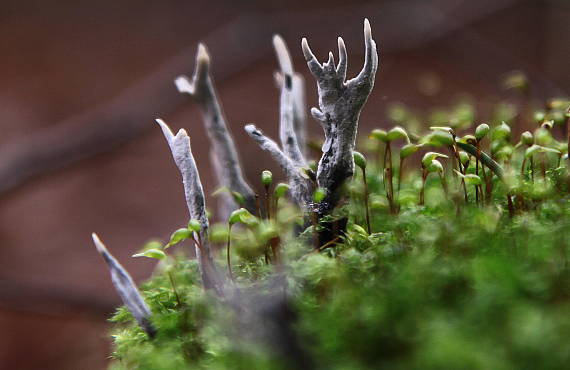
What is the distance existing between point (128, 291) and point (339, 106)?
0.34 meters

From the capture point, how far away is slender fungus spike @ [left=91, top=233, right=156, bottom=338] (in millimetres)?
640

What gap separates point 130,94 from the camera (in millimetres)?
3414

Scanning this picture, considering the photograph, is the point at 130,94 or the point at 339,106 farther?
the point at 130,94

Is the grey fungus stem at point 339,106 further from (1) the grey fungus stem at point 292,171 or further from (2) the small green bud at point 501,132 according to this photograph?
(2) the small green bud at point 501,132

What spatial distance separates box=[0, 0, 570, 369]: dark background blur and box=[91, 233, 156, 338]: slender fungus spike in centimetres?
194

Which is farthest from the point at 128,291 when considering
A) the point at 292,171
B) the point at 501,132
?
the point at 501,132

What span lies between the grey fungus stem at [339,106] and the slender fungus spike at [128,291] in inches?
10.8

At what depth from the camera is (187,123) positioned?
353cm

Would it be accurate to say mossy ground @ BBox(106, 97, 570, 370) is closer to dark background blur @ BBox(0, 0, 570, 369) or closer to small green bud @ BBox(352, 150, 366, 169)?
small green bud @ BBox(352, 150, 366, 169)

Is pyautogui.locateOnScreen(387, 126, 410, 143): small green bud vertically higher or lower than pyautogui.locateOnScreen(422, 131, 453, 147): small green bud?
higher

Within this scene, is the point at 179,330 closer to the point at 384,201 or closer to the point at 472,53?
the point at 384,201

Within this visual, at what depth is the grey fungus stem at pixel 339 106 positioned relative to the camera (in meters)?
0.68

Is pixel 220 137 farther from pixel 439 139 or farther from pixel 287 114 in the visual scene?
pixel 439 139

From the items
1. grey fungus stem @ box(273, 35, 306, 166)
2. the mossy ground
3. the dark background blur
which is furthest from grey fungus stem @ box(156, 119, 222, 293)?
the dark background blur
